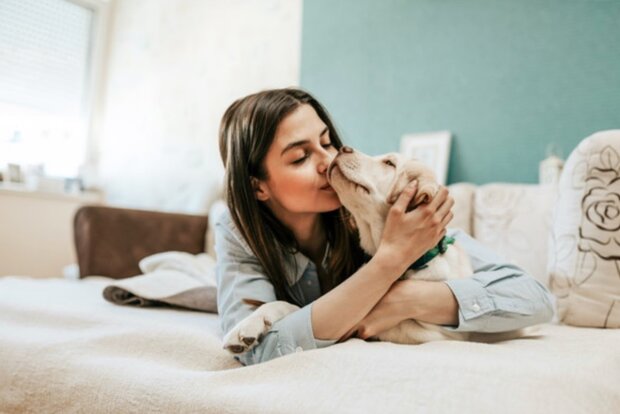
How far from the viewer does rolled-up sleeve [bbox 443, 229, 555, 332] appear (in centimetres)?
94

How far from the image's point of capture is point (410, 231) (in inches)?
35.0

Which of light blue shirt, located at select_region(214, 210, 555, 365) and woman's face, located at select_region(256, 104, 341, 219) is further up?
woman's face, located at select_region(256, 104, 341, 219)

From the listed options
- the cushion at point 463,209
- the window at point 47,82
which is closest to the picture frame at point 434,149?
the cushion at point 463,209

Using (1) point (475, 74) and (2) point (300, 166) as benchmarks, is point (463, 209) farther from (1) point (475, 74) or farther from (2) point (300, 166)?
(2) point (300, 166)

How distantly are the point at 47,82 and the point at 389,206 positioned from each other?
11.5ft

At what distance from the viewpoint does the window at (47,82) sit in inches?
133

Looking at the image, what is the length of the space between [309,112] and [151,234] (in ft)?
5.12

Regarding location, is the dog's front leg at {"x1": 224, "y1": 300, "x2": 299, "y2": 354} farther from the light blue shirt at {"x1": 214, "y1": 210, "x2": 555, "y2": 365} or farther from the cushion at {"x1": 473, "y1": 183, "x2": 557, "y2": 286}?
the cushion at {"x1": 473, "y1": 183, "x2": 557, "y2": 286}

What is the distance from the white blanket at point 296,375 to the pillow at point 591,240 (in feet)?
0.72

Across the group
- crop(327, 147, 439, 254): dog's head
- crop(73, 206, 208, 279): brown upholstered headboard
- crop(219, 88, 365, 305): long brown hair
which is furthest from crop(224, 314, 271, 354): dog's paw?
crop(73, 206, 208, 279): brown upholstered headboard

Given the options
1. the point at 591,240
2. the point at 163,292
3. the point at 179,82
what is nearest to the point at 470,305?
the point at 591,240

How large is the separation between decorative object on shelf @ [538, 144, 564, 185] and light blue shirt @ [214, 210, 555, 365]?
769 mm

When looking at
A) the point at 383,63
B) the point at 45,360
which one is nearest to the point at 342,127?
the point at 383,63

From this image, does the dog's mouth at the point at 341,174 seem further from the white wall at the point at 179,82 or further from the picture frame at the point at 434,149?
the white wall at the point at 179,82
